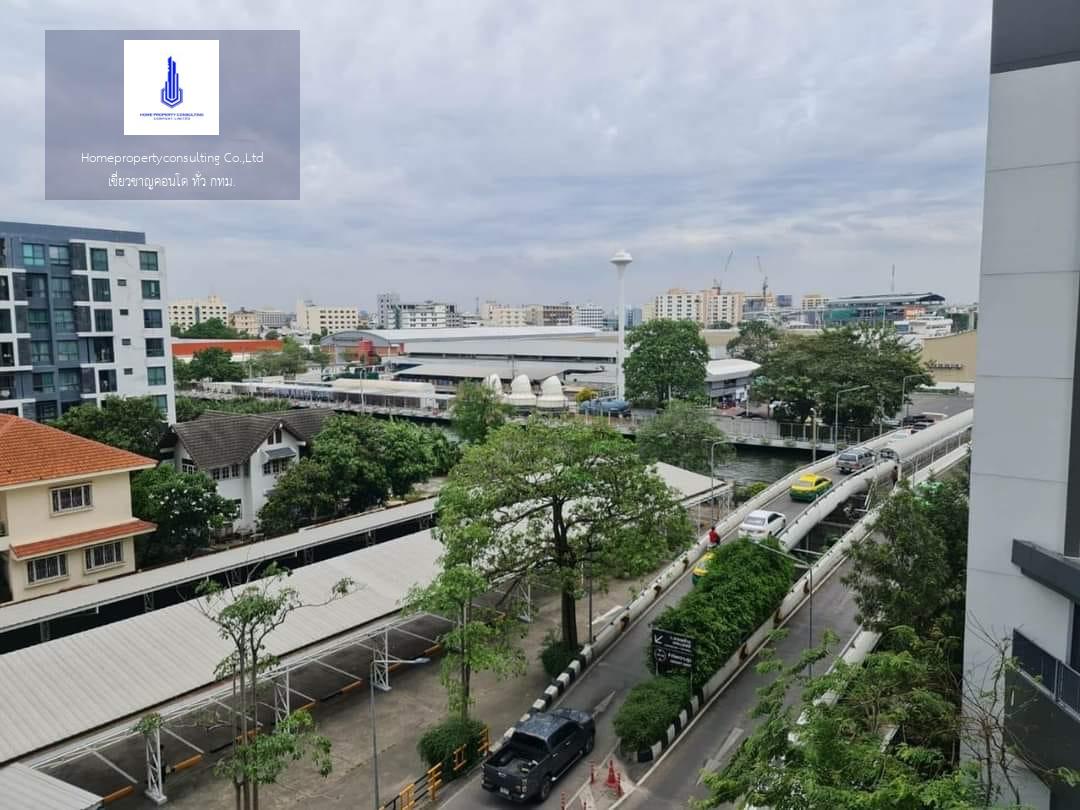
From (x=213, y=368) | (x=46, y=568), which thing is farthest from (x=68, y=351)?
(x=213, y=368)

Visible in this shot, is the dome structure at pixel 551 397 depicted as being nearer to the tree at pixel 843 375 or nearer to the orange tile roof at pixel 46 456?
the tree at pixel 843 375

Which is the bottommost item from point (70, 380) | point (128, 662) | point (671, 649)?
point (671, 649)

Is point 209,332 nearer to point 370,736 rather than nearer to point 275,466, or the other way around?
point 275,466

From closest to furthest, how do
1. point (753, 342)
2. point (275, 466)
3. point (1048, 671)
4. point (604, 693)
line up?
point (1048, 671), point (604, 693), point (275, 466), point (753, 342)

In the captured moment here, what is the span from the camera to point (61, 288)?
165 ft

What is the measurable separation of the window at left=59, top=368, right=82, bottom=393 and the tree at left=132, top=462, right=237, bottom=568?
25082mm

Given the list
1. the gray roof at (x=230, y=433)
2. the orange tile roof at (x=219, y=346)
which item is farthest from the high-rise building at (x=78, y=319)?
the orange tile roof at (x=219, y=346)

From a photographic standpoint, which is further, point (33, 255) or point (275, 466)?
point (33, 255)

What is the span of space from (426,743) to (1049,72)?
17080 mm

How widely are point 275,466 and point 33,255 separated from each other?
2484 cm

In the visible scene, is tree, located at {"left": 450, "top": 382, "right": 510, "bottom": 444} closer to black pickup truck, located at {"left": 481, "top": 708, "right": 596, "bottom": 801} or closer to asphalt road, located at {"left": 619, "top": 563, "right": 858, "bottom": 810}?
asphalt road, located at {"left": 619, "top": 563, "right": 858, "bottom": 810}

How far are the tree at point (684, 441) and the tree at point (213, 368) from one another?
67.6 meters

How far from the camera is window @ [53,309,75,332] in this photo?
5006 centimetres

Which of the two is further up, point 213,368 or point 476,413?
point 213,368
